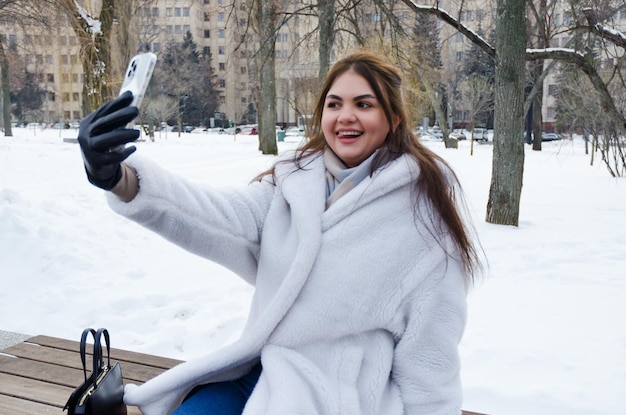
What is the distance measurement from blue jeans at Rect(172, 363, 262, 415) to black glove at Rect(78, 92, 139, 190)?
0.73 metres

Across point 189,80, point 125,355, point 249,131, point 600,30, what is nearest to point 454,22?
point 600,30

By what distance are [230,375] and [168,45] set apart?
52.1m

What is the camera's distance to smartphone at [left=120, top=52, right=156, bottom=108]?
1.46 metres

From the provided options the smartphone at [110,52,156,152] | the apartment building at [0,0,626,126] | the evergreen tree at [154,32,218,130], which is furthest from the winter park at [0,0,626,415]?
the evergreen tree at [154,32,218,130]

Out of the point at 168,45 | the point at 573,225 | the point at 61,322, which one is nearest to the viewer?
the point at 61,322

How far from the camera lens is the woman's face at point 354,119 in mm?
1894

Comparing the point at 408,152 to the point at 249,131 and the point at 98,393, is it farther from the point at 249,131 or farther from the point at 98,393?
the point at 249,131

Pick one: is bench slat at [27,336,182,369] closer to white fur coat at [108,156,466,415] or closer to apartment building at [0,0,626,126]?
white fur coat at [108,156,466,415]

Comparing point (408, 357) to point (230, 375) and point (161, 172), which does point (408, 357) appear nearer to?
point (230, 375)

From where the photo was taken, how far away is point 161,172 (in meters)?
1.67

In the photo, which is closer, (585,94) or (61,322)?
(61,322)

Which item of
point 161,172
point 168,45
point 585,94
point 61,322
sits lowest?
point 61,322

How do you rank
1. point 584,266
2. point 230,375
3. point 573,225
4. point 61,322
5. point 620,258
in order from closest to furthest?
1. point 230,375
2. point 61,322
3. point 584,266
4. point 620,258
5. point 573,225

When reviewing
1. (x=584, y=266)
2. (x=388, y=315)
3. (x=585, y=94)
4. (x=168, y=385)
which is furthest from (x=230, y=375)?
(x=585, y=94)
